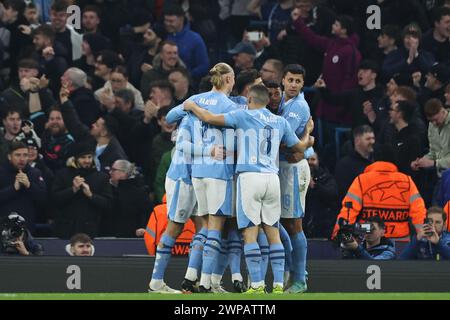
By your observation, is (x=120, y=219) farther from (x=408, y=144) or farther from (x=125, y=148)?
(x=408, y=144)

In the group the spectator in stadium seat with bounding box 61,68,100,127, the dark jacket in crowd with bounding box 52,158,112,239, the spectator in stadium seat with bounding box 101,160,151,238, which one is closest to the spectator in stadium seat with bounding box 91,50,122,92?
the spectator in stadium seat with bounding box 61,68,100,127

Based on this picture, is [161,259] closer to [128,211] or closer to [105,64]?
[128,211]

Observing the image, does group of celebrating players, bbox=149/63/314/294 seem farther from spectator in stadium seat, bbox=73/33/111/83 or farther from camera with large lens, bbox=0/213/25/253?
spectator in stadium seat, bbox=73/33/111/83

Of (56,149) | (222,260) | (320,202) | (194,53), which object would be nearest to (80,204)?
(56,149)

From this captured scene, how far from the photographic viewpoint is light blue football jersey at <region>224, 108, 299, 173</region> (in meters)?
17.5

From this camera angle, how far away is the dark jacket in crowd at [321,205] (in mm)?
21281

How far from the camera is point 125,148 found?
23.1 m

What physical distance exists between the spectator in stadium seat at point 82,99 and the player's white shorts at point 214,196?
19.2 feet

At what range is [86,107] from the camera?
23484 mm

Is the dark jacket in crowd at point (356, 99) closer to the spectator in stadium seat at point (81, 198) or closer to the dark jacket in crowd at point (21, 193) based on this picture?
the spectator in stadium seat at point (81, 198)

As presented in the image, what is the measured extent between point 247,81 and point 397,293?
9.46 feet

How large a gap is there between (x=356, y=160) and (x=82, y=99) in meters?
4.20

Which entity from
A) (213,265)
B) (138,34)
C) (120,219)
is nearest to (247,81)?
(213,265)

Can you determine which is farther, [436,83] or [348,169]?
[436,83]
